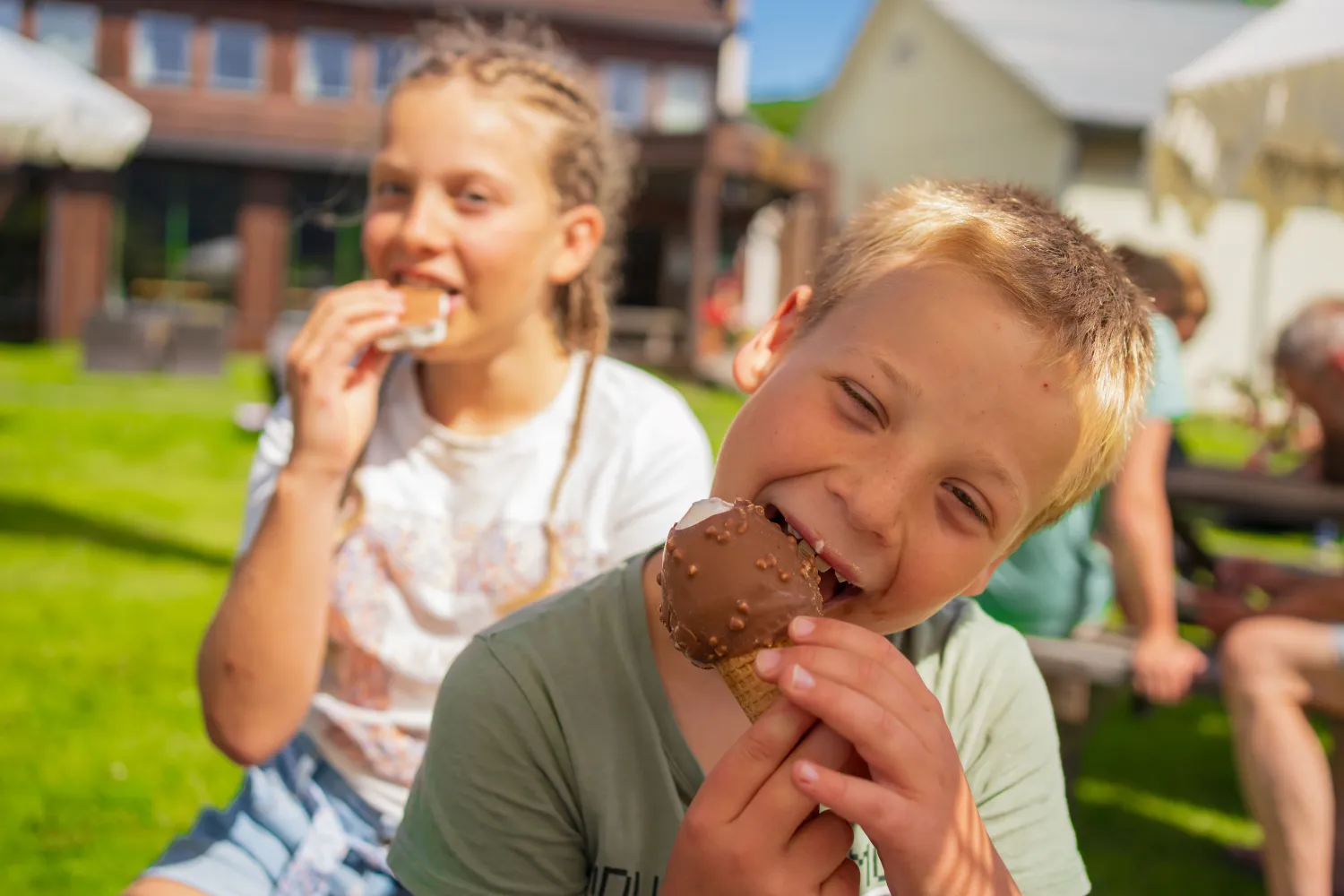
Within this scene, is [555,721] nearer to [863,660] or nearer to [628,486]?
[863,660]

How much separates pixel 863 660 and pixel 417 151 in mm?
1364

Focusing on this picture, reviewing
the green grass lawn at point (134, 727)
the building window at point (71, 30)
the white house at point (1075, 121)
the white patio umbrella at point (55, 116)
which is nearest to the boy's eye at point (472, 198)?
the green grass lawn at point (134, 727)

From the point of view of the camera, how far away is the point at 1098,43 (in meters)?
21.8

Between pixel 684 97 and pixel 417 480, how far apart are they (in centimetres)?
2231

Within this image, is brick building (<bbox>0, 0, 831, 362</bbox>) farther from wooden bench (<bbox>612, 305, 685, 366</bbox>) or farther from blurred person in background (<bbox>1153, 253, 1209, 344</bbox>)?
blurred person in background (<bbox>1153, 253, 1209, 344</bbox>)

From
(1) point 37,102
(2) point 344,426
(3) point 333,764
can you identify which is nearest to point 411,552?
(2) point 344,426

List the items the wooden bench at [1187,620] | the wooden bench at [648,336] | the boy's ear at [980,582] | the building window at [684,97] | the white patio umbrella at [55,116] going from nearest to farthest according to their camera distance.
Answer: the boy's ear at [980,582], the wooden bench at [1187,620], the white patio umbrella at [55,116], the wooden bench at [648,336], the building window at [684,97]

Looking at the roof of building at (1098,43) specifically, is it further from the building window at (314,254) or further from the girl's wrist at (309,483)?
the girl's wrist at (309,483)

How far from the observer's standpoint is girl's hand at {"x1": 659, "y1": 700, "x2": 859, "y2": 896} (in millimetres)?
1138

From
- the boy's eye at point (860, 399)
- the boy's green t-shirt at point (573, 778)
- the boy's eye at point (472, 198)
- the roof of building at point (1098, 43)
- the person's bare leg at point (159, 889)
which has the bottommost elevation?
the person's bare leg at point (159, 889)

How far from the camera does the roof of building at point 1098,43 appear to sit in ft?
61.1

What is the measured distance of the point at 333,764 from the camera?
6.36 ft

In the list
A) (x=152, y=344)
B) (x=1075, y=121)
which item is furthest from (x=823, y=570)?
(x=1075, y=121)

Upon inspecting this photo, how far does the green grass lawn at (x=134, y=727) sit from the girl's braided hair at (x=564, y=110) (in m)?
2.06
